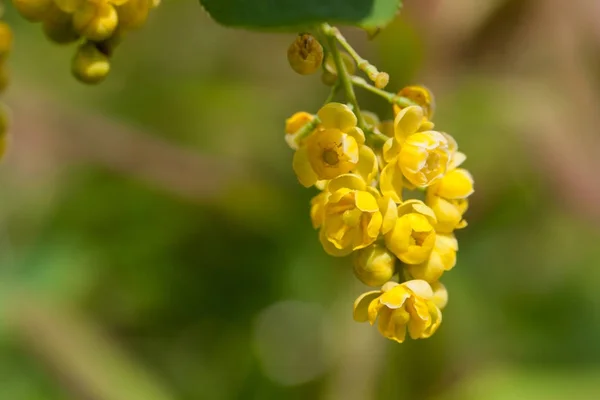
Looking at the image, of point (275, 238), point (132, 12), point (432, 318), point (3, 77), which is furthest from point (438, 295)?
point (275, 238)

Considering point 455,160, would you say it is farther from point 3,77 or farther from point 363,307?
point 3,77

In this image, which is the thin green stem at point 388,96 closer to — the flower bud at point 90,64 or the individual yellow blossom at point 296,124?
the individual yellow blossom at point 296,124

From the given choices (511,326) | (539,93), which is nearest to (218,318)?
(511,326)

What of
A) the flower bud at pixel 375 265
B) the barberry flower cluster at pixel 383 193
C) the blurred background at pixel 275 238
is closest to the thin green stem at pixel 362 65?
the barberry flower cluster at pixel 383 193

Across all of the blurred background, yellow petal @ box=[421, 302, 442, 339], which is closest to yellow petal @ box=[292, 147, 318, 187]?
yellow petal @ box=[421, 302, 442, 339]

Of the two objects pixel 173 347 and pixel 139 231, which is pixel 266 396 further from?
pixel 139 231

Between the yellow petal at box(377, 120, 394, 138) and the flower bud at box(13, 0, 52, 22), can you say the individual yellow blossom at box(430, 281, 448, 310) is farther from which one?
the flower bud at box(13, 0, 52, 22)
